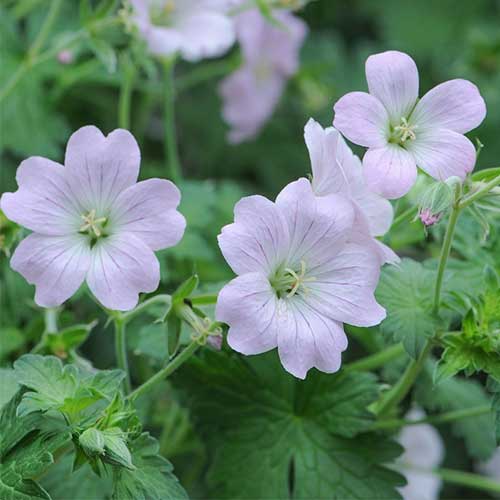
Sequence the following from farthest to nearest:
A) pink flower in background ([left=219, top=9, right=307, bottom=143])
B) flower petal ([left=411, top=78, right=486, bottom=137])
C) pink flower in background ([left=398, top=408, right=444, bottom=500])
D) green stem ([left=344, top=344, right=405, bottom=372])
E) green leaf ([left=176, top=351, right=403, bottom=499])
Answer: pink flower in background ([left=219, top=9, right=307, bottom=143])
pink flower in background ([left=398, top=408, right=444, bottom=500])
green stem ([left=344, top=344, right=405, bottom=372])
green leaf ([left=176, top=351, right=403, bottom=499])
flower petal ([left=411, top=78, right=486, bottom=137])

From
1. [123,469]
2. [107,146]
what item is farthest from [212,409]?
[107,146]

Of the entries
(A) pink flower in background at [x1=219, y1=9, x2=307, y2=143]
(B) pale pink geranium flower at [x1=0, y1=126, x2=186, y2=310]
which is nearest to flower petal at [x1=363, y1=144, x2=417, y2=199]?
(B) pale pink geranium flower at [x1=0, y1=126, x2=186, y2=310]

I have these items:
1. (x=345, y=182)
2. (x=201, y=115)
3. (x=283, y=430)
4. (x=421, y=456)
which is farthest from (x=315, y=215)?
(x=201, y=115)

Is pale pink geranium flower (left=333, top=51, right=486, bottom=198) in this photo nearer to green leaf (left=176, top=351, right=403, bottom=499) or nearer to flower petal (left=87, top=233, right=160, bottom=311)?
flower petal (left=87, top=233, right=160, bottom=311)

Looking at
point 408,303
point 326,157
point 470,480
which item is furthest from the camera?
point 470,480

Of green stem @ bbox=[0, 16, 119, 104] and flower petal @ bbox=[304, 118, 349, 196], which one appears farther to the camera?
green stem @ bbox=[0, 16, 119, 104]

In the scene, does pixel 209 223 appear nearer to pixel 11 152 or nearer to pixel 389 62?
pixel 11 152

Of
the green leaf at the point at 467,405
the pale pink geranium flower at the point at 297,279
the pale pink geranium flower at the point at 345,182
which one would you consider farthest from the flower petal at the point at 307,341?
the green leaf at the point at 467,405

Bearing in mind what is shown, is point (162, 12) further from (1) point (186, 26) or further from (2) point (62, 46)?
(2) point (62, 46)
